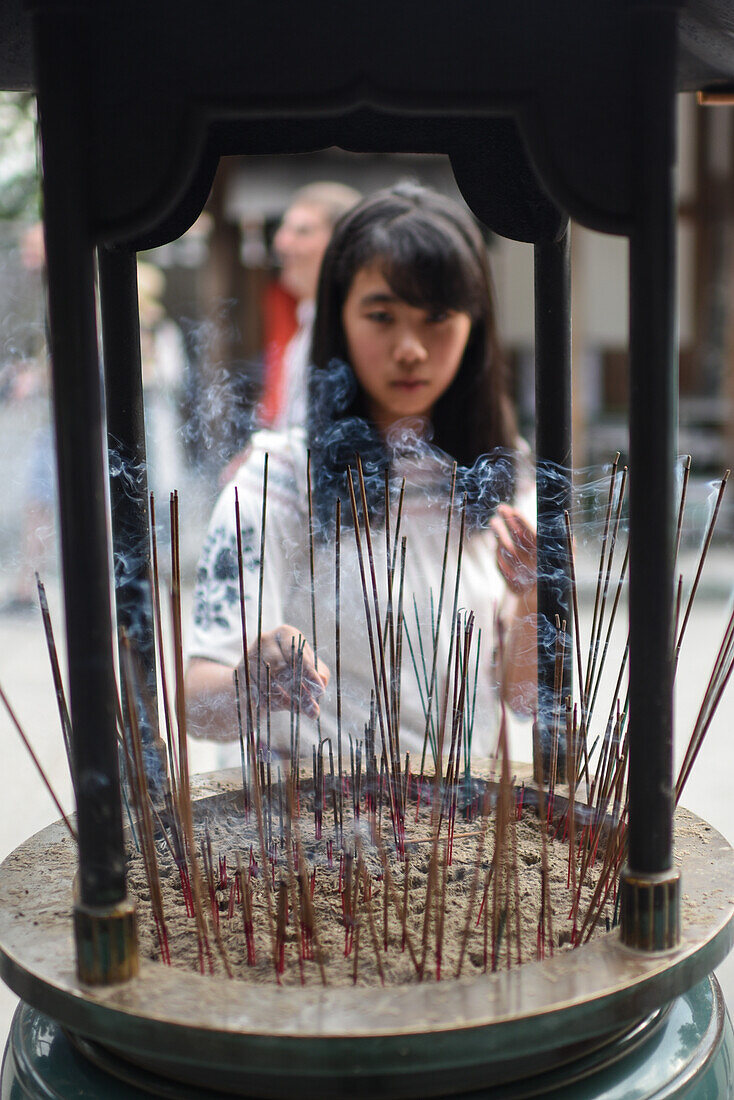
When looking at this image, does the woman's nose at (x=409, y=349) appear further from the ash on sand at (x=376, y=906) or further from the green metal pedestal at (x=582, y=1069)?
the green metal pedestal at (x=582, y=1069)

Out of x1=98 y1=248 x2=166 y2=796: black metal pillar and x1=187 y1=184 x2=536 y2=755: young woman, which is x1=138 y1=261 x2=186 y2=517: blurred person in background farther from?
x1=98 y1=248 x2=166 y2=796: black metal pillar

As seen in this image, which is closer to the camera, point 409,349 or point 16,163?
point 409,349

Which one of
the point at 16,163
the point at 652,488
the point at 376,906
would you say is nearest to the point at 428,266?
the point at 652,488

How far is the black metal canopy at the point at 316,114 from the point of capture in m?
0.78

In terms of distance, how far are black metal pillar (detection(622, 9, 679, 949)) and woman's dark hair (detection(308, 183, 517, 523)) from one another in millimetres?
613

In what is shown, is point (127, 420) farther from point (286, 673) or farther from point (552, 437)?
point (552, 437)

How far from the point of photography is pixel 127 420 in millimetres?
1247

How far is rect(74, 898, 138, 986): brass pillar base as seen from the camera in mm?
804

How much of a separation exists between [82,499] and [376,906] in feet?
1.60

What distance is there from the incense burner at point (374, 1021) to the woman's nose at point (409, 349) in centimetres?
76

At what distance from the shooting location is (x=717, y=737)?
126 inches

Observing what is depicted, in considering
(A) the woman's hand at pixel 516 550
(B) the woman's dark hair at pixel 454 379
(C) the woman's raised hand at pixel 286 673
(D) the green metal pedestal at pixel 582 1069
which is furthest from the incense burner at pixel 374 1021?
(B) the woman's dark hair at pixel 454 379

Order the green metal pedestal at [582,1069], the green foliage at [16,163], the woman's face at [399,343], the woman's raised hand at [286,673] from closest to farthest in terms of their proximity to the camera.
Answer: the green metal pedestal at [582,1069], the woman's raised hand at [286,673], the woman's face at [399,343], the green foliage at [16,163]

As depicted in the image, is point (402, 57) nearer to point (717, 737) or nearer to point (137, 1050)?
point (137, 1050)
